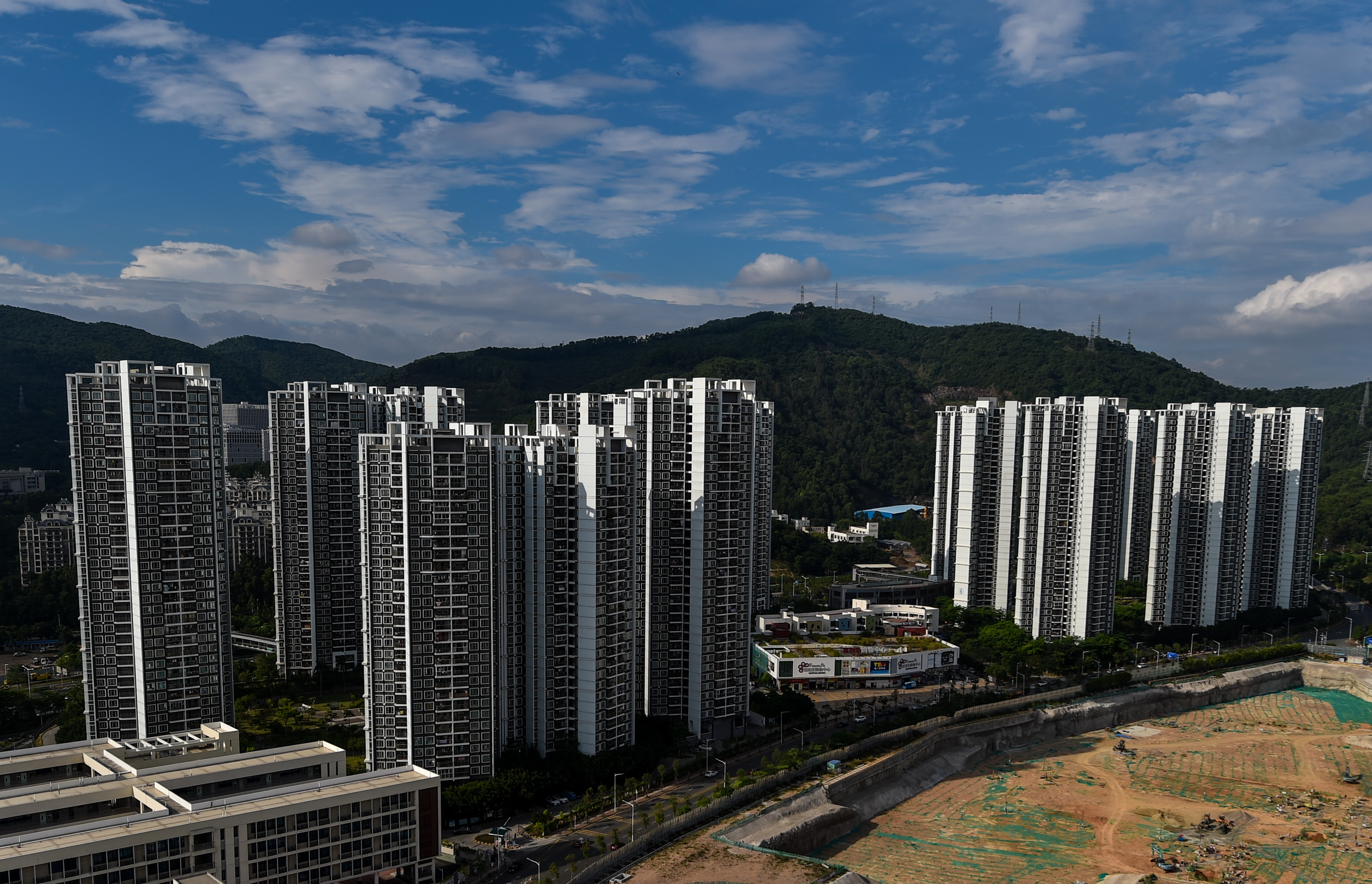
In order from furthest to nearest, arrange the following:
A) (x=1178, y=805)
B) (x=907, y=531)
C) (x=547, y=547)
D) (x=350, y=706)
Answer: (x=907, y=531) < (x=350, y=706) < (x=1178, y=805) < (x=547, y=547)

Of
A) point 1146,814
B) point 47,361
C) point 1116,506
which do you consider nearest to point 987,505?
point 1116,506

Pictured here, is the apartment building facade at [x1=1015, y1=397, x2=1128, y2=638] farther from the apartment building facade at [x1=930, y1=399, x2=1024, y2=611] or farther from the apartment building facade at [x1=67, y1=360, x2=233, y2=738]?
the apartment building facade at [x1=67, y1=360, x2=233, y2=738]

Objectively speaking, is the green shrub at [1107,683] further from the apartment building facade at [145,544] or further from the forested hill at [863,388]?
the forested hill at [863,388]

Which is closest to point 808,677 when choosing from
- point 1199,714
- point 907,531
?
point 1199,714

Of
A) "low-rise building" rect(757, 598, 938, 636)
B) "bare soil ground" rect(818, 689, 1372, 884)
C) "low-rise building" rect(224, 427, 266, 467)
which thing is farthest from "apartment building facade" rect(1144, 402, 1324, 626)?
"low-rise building" rect(224, 427, 266, 467)

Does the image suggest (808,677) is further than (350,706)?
Yes

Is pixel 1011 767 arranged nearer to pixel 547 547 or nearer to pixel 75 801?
pixel 547 547

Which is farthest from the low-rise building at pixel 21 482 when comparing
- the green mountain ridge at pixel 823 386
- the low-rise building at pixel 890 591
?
the low-rise building at pixel 890 591
